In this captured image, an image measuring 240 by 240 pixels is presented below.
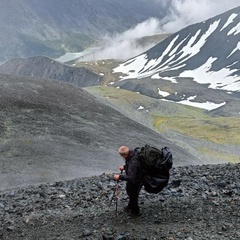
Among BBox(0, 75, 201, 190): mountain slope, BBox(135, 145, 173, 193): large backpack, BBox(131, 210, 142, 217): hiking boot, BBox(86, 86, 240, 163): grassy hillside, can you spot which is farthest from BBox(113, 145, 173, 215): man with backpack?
BBox(86, 86, 240, 163): grassy hillside

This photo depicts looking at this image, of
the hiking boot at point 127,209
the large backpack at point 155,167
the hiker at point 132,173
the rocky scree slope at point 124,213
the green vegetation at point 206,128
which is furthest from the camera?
the green vegetation at point 206,128

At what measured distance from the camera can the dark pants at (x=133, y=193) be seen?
42.5 ft

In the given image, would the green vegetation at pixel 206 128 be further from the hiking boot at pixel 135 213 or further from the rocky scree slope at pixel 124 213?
the hiking boot at pixel 135 213

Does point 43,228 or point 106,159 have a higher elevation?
point 106,159

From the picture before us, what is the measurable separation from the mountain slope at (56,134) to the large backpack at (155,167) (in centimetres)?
1887

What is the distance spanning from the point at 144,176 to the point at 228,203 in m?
3.57

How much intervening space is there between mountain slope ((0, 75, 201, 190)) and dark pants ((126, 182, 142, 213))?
1788cm

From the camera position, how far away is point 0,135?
43.3m

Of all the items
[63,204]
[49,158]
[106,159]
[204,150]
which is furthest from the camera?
[204,150]

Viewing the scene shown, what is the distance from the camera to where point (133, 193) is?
13164 mm

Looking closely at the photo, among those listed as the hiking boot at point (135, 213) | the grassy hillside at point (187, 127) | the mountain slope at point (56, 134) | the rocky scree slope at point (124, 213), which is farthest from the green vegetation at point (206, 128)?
the hiking boot at point (135, 213)

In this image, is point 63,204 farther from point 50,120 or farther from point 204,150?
point 204,150

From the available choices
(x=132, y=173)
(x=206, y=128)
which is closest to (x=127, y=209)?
(x=132, y=173)

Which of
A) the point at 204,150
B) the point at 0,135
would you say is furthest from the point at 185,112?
the point at 0,135
